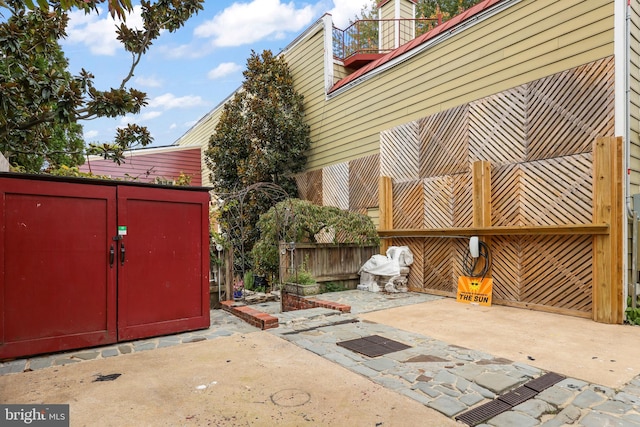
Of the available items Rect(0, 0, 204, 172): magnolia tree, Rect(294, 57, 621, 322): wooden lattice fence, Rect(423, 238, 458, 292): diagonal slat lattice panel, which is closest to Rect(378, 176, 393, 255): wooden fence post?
Rect(294, 57, 621, 322): wooden lattice fence

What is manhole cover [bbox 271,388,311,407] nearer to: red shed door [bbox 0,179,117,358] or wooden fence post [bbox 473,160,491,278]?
red shed door [bbox 0,179,117,358]

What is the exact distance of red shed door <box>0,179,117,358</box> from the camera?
3.88 m

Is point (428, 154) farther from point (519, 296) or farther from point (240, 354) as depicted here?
point (240, 354)

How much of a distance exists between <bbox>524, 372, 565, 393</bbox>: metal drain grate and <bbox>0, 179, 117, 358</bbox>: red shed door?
421 cm

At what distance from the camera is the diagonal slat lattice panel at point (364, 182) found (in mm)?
9516

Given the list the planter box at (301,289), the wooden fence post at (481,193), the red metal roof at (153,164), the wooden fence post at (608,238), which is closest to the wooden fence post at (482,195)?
the wooden fence post at (481,193)

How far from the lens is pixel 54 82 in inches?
154

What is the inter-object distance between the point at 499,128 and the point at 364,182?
12.2 ft

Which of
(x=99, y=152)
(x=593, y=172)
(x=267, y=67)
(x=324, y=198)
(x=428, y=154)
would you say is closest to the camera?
(x=593, y=172)

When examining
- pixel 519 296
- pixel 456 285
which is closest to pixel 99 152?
pixel 456 285

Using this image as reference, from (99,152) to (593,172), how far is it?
7347 mm

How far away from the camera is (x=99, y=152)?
20.0ft

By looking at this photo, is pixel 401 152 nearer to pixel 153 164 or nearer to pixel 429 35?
pixel 429 35

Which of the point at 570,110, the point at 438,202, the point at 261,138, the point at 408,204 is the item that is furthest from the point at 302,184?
the point at 570,110
